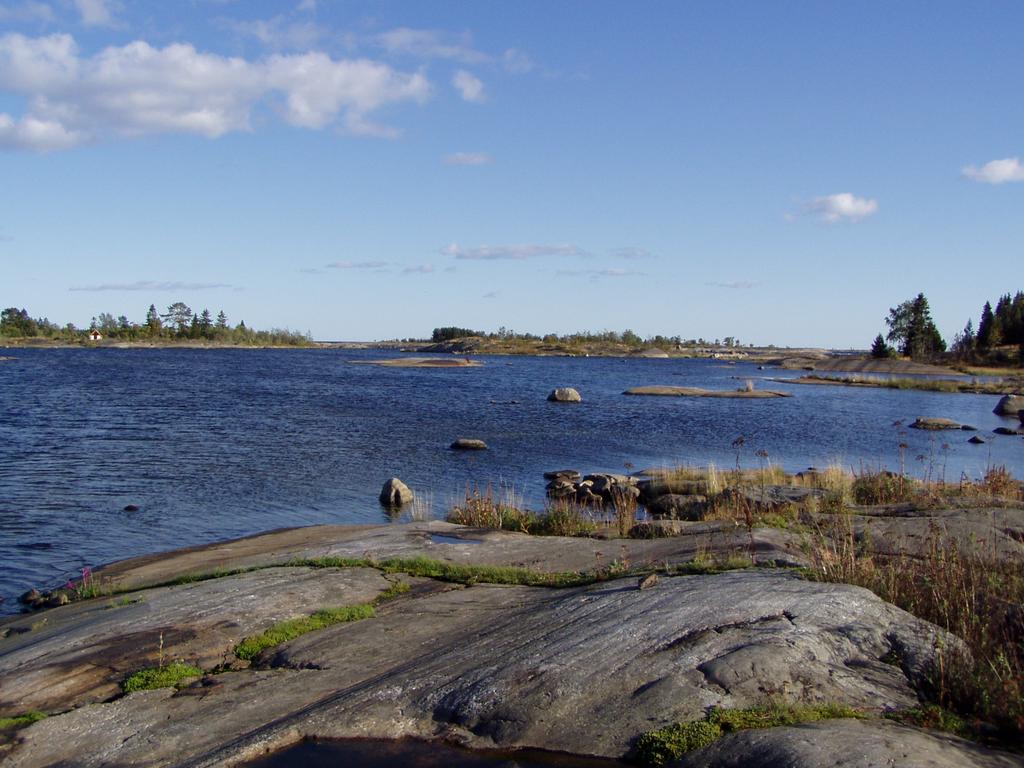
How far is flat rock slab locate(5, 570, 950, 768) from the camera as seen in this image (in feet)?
24.0

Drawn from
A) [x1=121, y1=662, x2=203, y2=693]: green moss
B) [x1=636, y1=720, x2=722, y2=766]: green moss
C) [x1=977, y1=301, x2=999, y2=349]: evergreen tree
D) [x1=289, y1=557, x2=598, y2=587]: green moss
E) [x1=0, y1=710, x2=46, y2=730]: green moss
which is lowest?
[x1=0, y1=710, x2=46, y2=730]: green moss

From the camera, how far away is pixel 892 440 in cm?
4303

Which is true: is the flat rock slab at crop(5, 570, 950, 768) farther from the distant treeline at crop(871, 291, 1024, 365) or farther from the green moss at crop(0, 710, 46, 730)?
the distant treeline at crop(871, 291, 1024, 365)

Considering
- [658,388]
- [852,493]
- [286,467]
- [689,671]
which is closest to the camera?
[689,671]

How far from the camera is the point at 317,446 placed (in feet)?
119

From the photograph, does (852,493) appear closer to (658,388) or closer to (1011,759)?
(1011,759)

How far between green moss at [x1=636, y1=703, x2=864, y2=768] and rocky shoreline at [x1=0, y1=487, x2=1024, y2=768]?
89mm

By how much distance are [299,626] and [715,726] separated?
19.7ft

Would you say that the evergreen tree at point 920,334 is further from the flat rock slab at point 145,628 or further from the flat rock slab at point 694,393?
the flat rock slab at point 145,628

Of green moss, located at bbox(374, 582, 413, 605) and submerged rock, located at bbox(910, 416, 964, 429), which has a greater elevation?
green moss, located at bbox(374, 582, 413, 605)

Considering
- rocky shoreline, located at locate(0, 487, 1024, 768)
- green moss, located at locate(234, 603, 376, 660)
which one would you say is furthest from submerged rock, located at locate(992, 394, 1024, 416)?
green moss, located at locate(234, 603, 376, 660)

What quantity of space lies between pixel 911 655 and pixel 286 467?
85.9 ft

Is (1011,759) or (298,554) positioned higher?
(1011,759)

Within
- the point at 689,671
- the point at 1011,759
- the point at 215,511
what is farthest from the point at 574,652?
the point at 215,511
